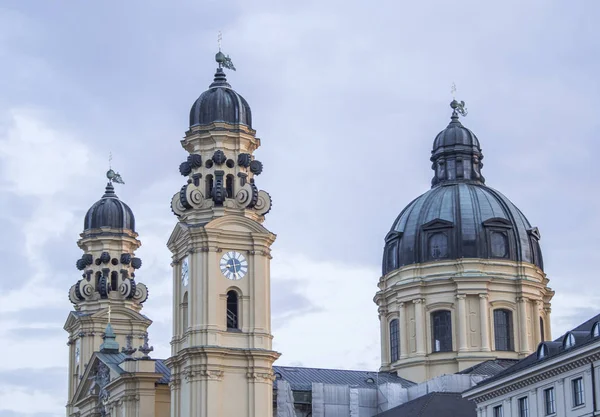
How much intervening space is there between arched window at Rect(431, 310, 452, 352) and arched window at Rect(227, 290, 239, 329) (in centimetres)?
1859

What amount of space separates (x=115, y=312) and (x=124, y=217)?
778cm

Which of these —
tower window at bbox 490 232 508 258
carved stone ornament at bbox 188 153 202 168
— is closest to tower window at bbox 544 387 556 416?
carved stone ornament at bbox 188 153 202 168

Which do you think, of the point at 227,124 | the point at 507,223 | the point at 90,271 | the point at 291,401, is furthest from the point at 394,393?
the point at 90,271

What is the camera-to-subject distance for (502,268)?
311ft

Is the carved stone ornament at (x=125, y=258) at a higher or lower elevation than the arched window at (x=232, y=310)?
higher

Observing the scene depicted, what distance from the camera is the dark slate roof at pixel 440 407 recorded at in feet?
248

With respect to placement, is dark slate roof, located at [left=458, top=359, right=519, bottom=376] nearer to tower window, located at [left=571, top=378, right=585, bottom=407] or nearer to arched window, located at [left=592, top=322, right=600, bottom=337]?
tower window, located at [left=571, top=378, right=585, bottom=407]

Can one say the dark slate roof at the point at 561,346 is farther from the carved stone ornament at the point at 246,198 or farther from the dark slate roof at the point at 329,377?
the dark slate roof at the point at 329,377

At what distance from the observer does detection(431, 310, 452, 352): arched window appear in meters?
94.5

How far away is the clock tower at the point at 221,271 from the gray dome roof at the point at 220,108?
0.19ft

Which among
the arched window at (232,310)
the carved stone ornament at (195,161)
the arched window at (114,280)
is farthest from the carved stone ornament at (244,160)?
the arched window at (114,280)

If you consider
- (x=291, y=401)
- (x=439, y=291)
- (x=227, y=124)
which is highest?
(x=227, y=124)

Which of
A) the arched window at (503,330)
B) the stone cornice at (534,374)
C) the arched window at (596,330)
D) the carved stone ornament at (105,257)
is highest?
the carved stone ornament at (105,257)

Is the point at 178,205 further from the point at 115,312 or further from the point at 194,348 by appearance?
the point at 115,312
